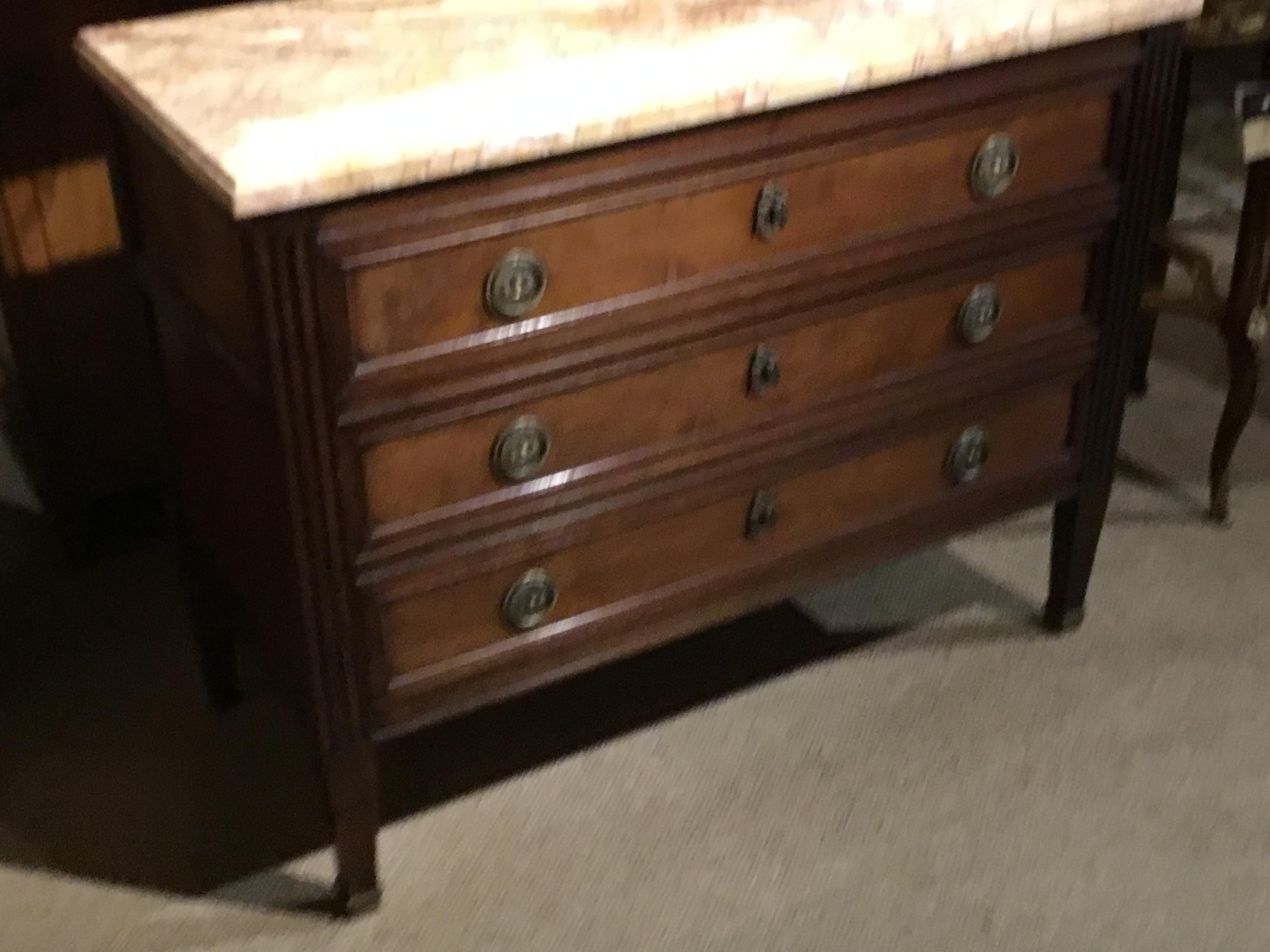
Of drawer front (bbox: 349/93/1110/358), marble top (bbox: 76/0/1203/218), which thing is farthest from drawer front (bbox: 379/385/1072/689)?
marble top (bbox: 76/0/1203/218)

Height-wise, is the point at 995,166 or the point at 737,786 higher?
the point at 995,166

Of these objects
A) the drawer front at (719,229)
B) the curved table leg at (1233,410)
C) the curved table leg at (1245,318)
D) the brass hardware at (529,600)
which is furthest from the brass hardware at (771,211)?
the curved table leg at (1233,410)

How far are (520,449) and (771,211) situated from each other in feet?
1.15

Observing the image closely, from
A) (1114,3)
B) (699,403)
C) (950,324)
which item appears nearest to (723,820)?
(699,403)

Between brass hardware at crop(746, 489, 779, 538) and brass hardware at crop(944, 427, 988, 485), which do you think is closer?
brass hardware at crop(746, 489, 779, 538)

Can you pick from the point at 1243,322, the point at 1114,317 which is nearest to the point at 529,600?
the point at 1114,317

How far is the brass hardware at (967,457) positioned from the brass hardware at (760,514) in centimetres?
26

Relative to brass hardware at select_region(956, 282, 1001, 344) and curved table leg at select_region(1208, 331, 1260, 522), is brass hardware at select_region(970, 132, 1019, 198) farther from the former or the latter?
curved table leg at select_region(1208, 331, 1260, 522)

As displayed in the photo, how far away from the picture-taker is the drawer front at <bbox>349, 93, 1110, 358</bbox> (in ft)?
4.13

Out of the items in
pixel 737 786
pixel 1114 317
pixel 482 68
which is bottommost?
pixel 737 786

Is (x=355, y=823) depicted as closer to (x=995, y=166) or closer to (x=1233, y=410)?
(x=995, y=166)

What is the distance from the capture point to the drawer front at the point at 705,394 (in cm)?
134

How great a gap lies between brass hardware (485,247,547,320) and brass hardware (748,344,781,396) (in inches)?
11.0

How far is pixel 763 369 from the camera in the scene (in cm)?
149
